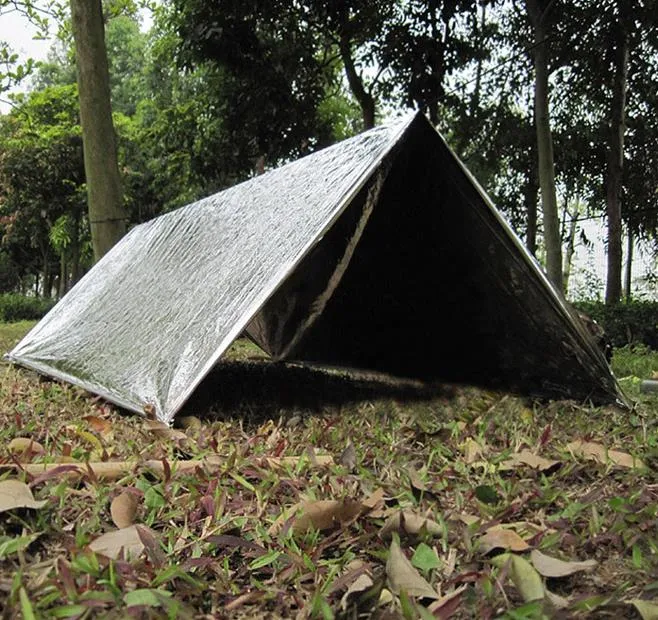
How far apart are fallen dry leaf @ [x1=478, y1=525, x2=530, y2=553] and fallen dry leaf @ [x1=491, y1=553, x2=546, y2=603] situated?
0.08 meters

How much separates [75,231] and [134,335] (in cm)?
1477

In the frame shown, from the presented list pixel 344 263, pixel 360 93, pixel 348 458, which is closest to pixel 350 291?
pixel 344 263

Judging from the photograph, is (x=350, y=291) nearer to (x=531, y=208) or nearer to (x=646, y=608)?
(x=646, y=608)

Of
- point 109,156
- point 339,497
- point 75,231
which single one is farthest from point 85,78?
point 75,231

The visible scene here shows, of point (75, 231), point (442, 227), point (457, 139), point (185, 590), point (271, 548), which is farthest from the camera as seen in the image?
point (75, 231)

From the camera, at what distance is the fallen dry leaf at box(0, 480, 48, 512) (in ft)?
3.92

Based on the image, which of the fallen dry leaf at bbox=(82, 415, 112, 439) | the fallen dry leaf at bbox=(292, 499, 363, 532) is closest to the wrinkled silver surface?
the fallen dry leaf at bbox=(82, 415, 112, 439)

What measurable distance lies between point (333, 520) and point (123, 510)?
0.37 meters

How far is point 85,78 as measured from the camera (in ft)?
19.2

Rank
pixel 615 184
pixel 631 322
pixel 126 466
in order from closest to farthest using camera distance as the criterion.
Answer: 1. pixel 126 466
2. pixel 631 322
3. pixel 615 184

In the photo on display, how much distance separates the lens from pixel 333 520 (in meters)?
1.27

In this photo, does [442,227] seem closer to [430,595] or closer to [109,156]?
[430,595]

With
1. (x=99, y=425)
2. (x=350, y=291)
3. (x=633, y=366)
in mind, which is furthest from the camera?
(x=633, y=366)

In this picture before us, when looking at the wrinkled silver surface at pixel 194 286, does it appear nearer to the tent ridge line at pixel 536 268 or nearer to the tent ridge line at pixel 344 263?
the tent ridge line at pixel 344 263
